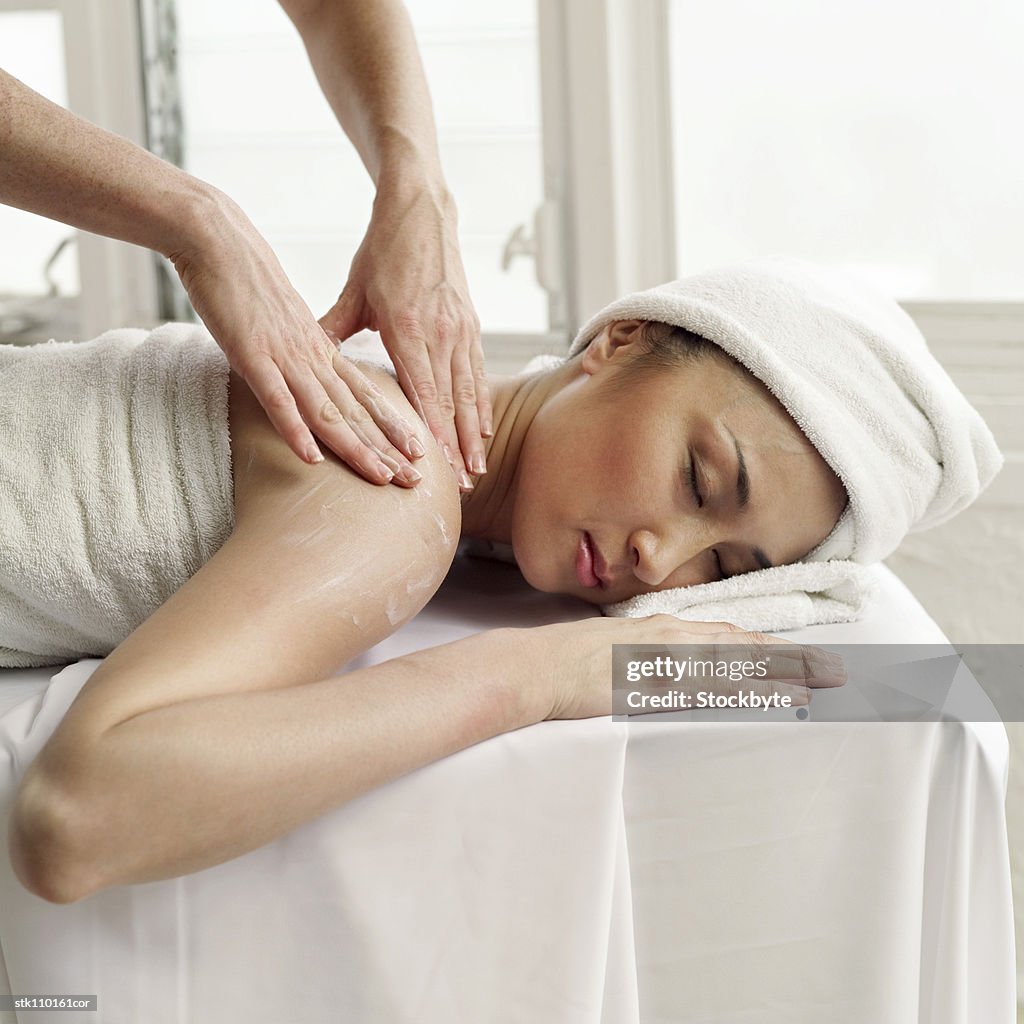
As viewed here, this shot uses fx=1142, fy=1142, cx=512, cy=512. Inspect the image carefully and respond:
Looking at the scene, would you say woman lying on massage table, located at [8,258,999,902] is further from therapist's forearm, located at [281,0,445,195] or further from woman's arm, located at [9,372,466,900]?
therapist's forearm, located at [281,0,445,195]

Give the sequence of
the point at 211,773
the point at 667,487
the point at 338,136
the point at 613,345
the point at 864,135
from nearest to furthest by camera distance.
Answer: the point at 211,773, the point at 667,487, the point at 613,345, the point at 864,135, the point at 338,136

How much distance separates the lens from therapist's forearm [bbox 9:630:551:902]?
80 cm

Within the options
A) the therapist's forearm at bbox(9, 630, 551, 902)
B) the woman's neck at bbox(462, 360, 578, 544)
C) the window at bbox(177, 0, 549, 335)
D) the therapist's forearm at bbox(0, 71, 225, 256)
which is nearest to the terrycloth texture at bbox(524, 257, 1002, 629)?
the woman's neck at bbox(462, 360, 578, 544)

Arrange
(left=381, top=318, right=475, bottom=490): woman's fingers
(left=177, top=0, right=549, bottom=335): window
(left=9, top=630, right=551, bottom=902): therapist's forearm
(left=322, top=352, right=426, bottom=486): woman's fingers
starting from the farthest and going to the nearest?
(left=177, top=0, right=549, bottom=335): window, (left=381, top=318, right=475, bottom=490): woman's fingers, (left=322, top=352, right=426, bottom=486): woman's fingers, (left=9, top=630, right=551, bottom=902): therapist's forearm

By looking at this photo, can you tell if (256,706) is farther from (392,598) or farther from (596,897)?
(596,897)

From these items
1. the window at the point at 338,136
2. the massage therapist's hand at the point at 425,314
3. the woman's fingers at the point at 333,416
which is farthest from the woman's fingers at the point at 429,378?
the window at the point at 338,136

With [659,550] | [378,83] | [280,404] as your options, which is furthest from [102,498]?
[378,83]

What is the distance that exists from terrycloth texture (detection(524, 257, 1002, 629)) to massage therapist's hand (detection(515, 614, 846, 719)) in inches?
4.6

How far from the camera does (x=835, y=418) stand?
3.94 ft

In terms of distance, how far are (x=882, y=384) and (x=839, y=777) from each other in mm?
449

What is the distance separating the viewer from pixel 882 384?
4.07ft

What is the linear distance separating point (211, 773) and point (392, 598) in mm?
242

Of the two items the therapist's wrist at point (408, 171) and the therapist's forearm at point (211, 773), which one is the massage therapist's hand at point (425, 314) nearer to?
the therapist's wrist at point (408, 171)

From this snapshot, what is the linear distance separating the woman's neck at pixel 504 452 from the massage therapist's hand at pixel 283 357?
26 cm
